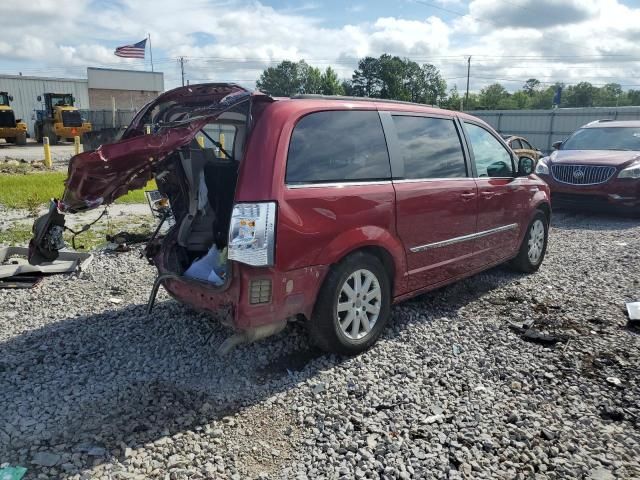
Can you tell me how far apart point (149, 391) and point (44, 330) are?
1.57m

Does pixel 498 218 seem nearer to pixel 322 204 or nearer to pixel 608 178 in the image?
pixel 322 204

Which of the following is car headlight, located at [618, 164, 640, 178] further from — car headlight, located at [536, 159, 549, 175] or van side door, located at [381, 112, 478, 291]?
van side door, located at [381, 112, 478, 291]

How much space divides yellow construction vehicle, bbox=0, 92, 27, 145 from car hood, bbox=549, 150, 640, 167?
1145 inches

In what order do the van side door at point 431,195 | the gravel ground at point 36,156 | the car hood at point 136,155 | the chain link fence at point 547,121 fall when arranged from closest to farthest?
the car hood at point 136,155
the van side door at point 431,195
the gravel ground at point 36,156
the chain link fence at point 547,121

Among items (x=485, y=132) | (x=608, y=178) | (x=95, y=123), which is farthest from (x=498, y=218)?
(x=95, y=123)

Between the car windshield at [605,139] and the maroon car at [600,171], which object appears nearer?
the maroon car at [600,171]

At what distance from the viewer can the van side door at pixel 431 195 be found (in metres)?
4.26

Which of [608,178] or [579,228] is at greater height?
[608,178]

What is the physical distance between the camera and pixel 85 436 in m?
3.04

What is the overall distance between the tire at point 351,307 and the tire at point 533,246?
263cm

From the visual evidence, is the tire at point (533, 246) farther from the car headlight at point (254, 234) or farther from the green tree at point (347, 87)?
the green tree at point (347, 87)

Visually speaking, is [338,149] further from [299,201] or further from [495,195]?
[495,195]

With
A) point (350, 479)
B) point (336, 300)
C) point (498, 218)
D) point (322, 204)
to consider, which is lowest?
point (350, 479)

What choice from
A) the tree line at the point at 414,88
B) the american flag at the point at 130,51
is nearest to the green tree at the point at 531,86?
the tree line at the point at 414,88
